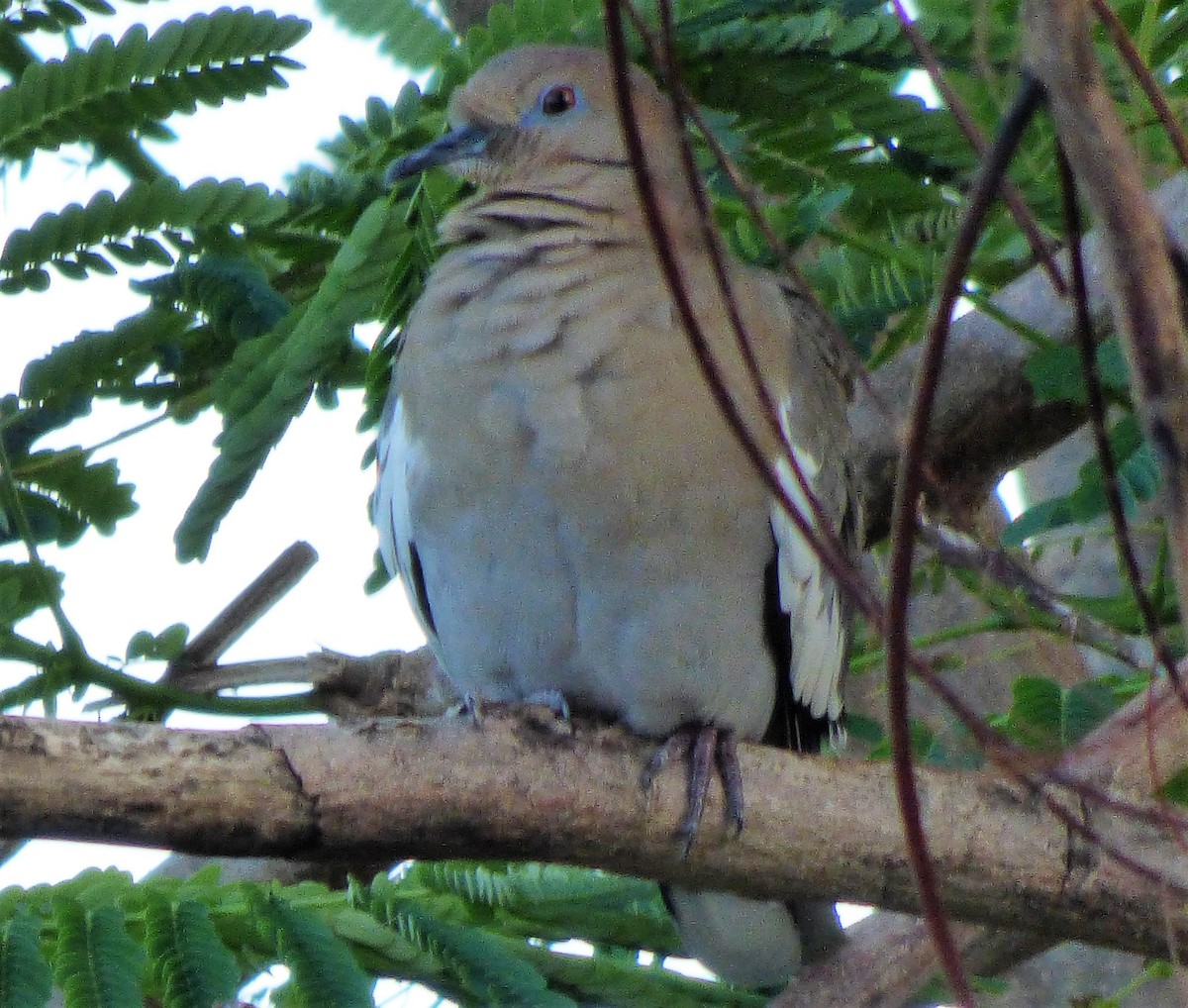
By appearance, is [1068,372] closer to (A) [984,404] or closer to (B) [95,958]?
(A) [984,404]

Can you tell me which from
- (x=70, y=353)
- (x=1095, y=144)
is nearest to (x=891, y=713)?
(x=1095, y=144)

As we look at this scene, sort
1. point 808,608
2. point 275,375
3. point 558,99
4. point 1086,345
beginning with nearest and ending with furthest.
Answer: point 1086,345, point 275,375, point 808,608, point 558,99

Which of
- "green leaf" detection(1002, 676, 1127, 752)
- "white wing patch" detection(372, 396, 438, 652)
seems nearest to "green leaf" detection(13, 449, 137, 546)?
"white wing patch" detection(372, 396, 438, 652)

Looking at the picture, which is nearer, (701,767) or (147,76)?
(701,767)

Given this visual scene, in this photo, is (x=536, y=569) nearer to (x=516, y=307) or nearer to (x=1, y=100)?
(x=516, y=307)

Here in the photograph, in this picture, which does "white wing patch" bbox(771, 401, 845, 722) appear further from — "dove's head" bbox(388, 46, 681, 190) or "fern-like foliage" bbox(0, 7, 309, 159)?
"fern-like foliage" bbox(0, 7, 309, 159)

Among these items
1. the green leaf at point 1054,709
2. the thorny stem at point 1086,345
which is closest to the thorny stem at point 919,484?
the thorny stem at point 1086,345

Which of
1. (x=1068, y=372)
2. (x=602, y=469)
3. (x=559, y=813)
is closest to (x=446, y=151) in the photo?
(x=602, y=469)

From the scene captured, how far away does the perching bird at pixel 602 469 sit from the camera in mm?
2514

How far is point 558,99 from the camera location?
2.87m

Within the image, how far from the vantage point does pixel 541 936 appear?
8.40 feet

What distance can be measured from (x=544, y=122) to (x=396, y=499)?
744 mm

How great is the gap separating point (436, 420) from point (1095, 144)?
1868 mm

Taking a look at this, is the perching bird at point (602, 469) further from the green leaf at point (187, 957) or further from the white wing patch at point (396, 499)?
the green leaf at point (187, 957)
